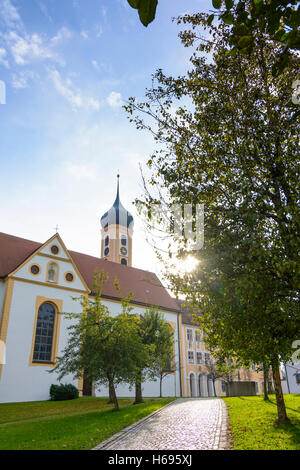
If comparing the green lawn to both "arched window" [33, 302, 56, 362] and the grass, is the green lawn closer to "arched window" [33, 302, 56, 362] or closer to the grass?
the grass

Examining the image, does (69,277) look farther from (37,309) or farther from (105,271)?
(105,271)

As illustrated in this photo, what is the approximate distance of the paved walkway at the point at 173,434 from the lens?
8584mm

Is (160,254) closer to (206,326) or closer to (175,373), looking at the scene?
(206,326)

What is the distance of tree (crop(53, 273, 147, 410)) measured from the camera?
17.2 meters

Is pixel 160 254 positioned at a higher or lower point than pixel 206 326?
higher

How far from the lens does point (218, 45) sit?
8.89m

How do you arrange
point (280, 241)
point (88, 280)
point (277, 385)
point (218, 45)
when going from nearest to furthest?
point (280, 241) → point (218, 45) → point (277, 385) → point (88, 280)

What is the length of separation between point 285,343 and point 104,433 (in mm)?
6387

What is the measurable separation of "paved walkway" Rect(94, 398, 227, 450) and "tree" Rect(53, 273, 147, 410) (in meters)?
3.84

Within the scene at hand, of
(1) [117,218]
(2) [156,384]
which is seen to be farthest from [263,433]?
(1) [117,218]

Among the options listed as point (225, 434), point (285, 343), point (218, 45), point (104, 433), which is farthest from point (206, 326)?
point (218, 45)

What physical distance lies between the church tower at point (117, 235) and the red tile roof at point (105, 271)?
8421 mm

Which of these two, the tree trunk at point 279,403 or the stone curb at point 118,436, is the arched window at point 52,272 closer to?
the stone curb at point 118,436

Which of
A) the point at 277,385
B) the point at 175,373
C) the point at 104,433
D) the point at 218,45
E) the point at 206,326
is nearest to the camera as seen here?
the point at 218,45
